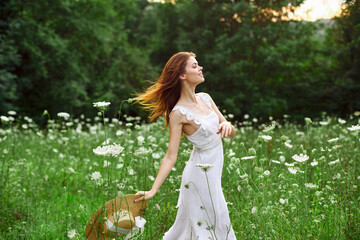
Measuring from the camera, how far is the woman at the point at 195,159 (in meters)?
2.64

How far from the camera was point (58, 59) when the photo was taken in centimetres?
1670

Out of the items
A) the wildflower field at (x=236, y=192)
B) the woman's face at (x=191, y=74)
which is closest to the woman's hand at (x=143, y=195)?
the wildflower field at (x=236, y=192)

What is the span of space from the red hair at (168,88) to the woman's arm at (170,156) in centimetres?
19

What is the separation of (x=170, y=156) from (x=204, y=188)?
319 millimetres

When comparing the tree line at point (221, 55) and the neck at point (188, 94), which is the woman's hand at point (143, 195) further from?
the tree line at point (221, 55)

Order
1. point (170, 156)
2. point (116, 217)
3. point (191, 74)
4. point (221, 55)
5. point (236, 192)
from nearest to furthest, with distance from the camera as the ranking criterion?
point (116, 217)
point (170, 156)
point (191, 74)
point (236, 192)
point (221, 55)

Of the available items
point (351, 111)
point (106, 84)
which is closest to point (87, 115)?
point (106, 84)

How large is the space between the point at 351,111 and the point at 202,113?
51.1ft

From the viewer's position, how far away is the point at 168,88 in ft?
9.52

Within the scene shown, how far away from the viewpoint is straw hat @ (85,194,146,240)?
8.04 ft

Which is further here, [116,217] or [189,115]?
[189,115]

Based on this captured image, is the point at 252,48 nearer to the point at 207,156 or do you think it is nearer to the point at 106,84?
the point at 106,84

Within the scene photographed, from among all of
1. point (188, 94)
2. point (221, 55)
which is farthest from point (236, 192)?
point (221, 55)

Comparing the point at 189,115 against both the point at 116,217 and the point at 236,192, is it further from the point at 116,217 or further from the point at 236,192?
the point at 236,192
